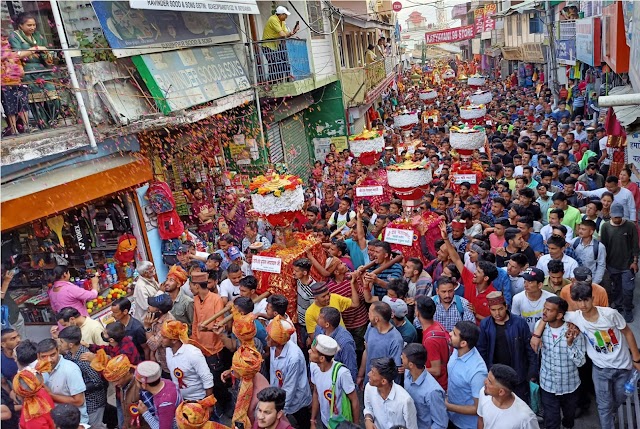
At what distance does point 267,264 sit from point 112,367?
7.17 ft

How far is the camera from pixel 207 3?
9.79m

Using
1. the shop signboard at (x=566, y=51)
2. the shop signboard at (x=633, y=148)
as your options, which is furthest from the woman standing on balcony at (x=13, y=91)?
the shop signboard at (x=566, y=51)

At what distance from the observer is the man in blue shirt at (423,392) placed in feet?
13.0

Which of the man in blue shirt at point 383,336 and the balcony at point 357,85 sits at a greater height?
the balcony at point 357,85

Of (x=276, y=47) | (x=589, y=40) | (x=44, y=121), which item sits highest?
(x=276, y=47)

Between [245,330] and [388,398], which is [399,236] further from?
[388,398]

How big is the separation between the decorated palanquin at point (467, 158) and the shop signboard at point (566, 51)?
844 centimetres

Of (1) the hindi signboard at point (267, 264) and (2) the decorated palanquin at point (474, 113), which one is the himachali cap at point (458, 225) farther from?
(2) the decorated palanquin at point (474, 113)

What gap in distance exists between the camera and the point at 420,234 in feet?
22.8

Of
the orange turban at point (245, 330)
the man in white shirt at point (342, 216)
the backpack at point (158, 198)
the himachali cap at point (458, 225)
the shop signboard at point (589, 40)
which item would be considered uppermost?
the shop signboard at point (589, 40)

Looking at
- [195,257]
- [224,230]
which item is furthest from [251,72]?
[195,257]

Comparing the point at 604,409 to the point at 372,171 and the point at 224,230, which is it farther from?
the point at 372,171

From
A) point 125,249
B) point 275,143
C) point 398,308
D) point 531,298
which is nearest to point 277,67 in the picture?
point 275,143

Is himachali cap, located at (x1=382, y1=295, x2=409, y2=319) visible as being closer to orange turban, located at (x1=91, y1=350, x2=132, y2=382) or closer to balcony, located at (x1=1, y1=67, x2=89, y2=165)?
orange turban, located at (x1=91, y1=350, x2=132, y2=382)
